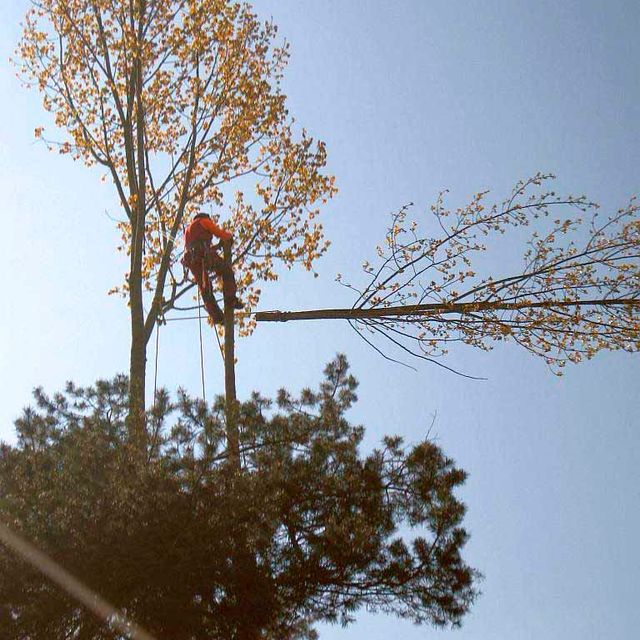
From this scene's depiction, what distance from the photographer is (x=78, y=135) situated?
1208cm

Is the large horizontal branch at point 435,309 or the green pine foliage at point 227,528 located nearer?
the green pine foliage at point 227,528

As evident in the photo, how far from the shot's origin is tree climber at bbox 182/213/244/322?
10320 millimetres

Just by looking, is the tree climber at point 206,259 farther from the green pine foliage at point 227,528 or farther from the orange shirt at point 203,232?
the green pine foliage at point 227,528

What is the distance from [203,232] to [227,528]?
388 cm

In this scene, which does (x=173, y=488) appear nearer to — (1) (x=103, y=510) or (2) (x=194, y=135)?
(1) (x=103, y=510)

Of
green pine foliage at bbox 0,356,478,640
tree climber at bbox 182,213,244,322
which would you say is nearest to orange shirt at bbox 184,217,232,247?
tree climber at bbox 182,213,244,322

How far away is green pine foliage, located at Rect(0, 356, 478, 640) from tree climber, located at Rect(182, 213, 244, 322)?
7.25 ft

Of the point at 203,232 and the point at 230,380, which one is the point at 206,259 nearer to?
the point at 203,232

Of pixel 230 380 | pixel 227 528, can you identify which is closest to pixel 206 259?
pixel 230 380

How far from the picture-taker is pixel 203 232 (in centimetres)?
1038

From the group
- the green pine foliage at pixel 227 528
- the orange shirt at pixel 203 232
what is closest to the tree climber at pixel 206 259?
the orange shirt at pixel 203 232

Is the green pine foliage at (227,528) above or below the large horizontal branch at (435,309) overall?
below

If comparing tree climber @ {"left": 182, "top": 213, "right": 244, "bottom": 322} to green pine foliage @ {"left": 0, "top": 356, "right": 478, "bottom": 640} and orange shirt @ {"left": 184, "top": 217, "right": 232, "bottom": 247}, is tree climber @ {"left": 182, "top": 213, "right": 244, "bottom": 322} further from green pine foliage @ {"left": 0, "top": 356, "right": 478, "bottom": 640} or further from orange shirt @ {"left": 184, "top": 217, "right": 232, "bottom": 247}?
green pine foliage @ {"left": 0, "top": 356, "right": 478, "bottom": 640}

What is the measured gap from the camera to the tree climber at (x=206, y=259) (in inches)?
406
